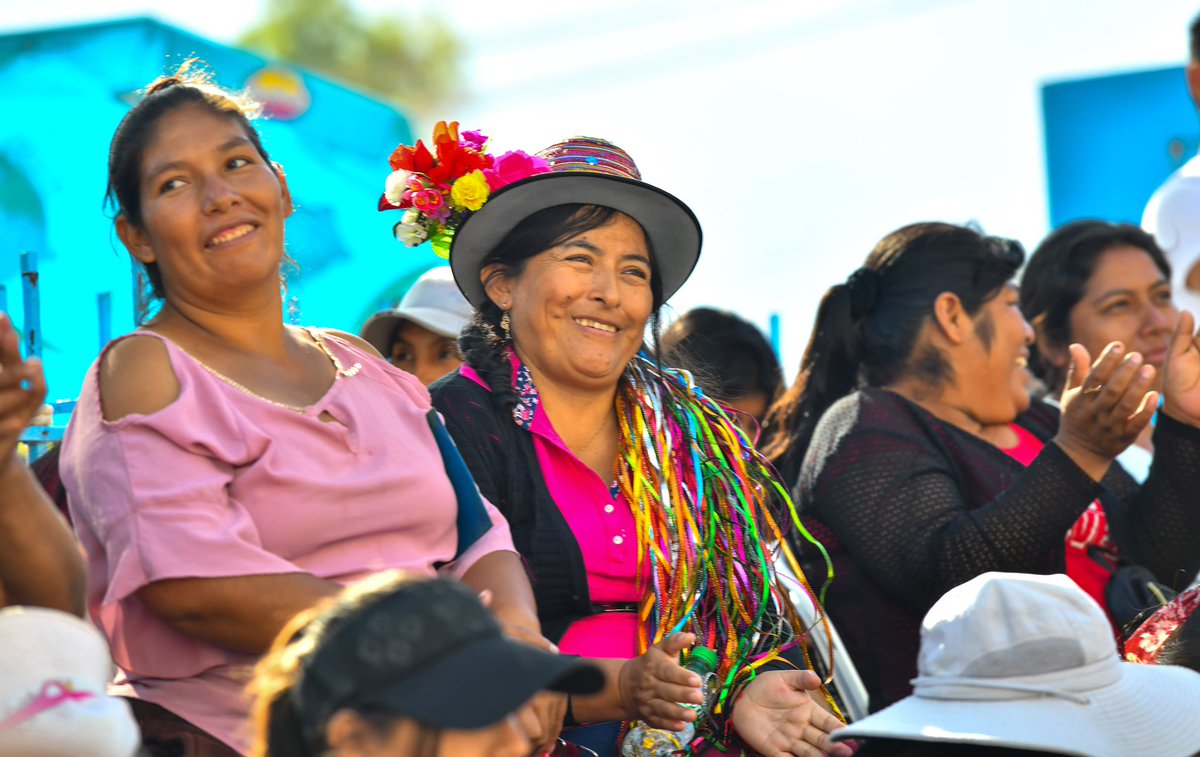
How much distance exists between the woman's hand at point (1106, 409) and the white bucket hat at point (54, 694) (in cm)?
245

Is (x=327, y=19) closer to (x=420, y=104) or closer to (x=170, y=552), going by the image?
(x=420, y=104)

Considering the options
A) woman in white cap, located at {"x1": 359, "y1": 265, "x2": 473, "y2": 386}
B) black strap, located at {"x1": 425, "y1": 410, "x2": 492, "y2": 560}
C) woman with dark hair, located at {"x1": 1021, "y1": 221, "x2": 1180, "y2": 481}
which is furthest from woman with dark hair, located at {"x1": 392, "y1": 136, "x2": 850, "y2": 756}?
woman with dark hair, located at {"x1": 1021, "y1": 221, "x2": 1180, "y2": 481}

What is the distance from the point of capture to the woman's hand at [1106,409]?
3.67 m

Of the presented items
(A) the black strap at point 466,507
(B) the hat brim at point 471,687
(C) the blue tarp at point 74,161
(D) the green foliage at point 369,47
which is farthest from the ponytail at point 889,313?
(D) the green foliage at point 369,47

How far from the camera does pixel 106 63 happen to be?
4.79m

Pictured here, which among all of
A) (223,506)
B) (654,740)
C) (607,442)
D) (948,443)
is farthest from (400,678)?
(948,443)

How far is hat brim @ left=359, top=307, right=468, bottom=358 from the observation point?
489 centimetres

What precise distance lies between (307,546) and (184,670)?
299mm

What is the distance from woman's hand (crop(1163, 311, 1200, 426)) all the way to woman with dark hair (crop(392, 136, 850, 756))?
1058mm

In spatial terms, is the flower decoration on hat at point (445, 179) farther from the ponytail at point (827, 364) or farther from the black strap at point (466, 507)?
the ponytail at point (827, 364)

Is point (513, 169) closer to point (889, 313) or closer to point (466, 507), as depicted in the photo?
point (466, 507)

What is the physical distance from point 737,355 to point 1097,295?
1230 mm

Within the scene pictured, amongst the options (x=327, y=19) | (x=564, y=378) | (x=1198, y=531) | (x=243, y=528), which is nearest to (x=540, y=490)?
(x=564, y=378)

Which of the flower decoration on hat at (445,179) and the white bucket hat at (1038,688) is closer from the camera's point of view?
Result: the white bucket hat at (1038,688)
